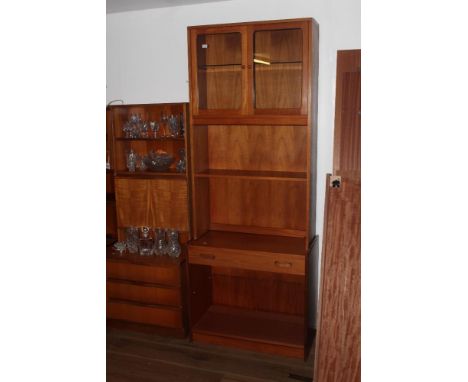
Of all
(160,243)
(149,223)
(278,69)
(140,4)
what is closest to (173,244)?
(160,243)

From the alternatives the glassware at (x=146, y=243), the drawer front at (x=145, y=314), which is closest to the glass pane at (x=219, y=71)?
the glassware at (x=146, y=243)

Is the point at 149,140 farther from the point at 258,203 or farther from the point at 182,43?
the point at 258,203

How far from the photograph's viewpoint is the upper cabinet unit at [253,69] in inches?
102

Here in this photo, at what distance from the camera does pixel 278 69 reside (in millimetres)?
2701

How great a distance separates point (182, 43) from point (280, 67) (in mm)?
860

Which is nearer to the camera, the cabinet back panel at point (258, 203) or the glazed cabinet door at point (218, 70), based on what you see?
the glazed cabinet door at point (218, 70)

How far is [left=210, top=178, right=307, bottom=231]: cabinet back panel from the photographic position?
3012 millimetres

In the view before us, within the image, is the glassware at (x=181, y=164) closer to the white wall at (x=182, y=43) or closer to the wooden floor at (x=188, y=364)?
the white wall at (x=182, y=43)

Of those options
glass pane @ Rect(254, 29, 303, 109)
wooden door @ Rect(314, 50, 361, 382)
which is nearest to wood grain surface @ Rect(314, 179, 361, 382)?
wooden door @ Rect(314, 50, 361, 382)

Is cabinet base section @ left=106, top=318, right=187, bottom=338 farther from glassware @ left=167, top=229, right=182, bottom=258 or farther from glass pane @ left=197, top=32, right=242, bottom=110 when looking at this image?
glass pane @ left=197, top=32, right=242, bottom=110
